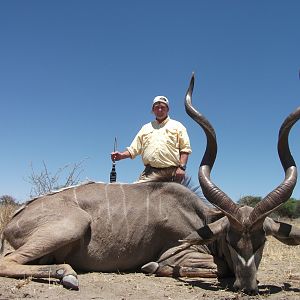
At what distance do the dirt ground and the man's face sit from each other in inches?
78.0

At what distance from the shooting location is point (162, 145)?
5922 mm

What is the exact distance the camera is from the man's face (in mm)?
6203

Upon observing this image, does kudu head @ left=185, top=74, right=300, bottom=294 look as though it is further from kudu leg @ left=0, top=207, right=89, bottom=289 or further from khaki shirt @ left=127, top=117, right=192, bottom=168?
kudu leg @ left=0, top=207, right=89, bottom=289

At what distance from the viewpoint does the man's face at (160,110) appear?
20.4 feet

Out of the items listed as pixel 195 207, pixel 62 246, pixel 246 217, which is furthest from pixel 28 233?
pixel 246 217

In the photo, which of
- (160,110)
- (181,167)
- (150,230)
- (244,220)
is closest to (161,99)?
(160,110)

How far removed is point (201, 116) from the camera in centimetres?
516

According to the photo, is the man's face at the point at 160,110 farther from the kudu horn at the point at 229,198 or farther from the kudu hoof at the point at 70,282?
the kudu hoof at the point at 70,282

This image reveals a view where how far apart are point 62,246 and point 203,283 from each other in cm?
140

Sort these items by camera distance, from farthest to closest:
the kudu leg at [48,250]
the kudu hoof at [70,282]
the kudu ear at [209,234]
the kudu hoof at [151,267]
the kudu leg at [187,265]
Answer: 1. the kudu hoof at [151,267]
2. the kudu leg at [187,265]
3. the kudu ear at [209,234]
4. the kudu leg at [48,250]
5. the kudu hoof at [70,282]

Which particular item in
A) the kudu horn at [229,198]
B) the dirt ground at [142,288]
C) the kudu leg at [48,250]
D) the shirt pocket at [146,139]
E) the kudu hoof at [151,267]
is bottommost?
the dirt ground at [142,288]

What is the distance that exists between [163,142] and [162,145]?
0.04 metres

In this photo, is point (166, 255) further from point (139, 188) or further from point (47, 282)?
point (47, 282)

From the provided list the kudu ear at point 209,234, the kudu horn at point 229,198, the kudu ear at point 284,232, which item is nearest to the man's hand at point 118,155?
the kudu horn at point 229,198
